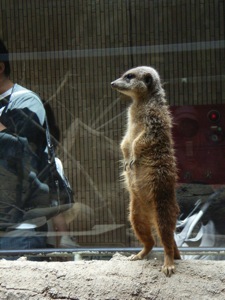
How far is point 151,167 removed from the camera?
3.41m

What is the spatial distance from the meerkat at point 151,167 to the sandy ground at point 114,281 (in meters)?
0.10

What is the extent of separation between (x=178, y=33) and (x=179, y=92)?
42cm

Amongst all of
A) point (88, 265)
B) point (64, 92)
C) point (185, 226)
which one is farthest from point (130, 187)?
point (64, 92)

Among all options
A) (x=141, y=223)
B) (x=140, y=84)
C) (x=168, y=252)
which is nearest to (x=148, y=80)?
(x=140, y=84)

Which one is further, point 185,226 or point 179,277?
point 185,226

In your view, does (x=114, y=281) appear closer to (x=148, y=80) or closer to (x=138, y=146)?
(x=138, y=146)

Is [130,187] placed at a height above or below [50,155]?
below

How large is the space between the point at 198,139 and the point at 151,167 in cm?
110

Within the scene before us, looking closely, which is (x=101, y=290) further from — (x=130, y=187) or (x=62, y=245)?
(x=62, y=245)

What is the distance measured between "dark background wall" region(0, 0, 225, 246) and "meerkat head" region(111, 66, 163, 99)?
79 cm

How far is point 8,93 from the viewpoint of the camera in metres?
4.57

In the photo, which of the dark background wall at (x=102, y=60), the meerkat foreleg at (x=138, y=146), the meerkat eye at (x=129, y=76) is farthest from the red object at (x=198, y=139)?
the meerkat foreleg at (x=138, y=146)

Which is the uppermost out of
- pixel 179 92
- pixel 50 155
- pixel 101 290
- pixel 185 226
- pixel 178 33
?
pixel 178 33

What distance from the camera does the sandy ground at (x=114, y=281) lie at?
340 cm
